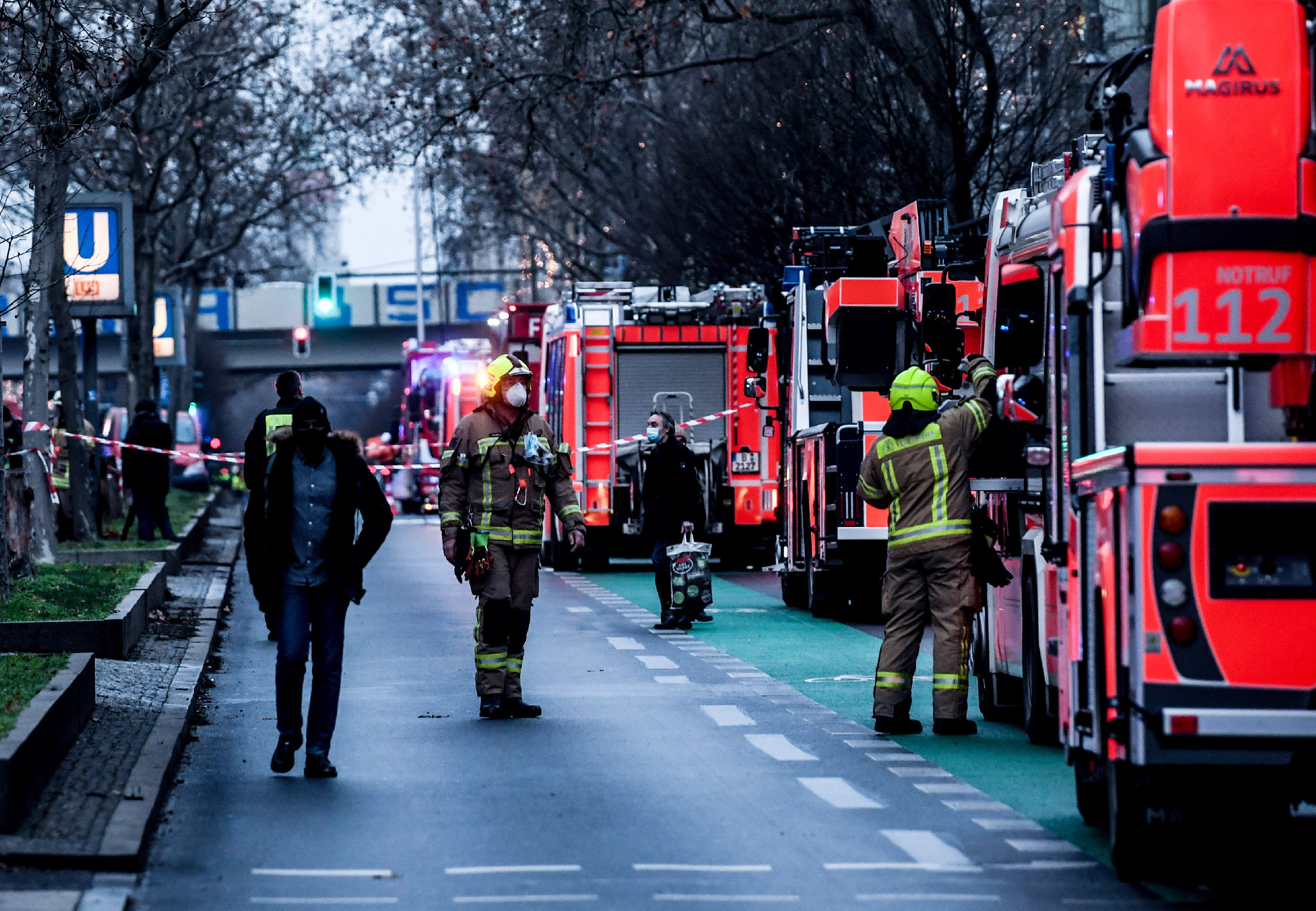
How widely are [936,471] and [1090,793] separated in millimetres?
2853

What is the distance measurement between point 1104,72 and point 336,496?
374 cm

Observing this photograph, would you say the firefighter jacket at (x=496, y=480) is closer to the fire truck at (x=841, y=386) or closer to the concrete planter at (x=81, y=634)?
A: the fire truck at (x=841, y=386)

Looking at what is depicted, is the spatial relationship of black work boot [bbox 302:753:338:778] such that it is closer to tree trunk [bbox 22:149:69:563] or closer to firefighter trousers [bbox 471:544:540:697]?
firefighter trousers [bbox 471:544:540:697]

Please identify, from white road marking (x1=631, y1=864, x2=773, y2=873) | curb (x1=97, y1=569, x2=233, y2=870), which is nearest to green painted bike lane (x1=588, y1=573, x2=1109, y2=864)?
white road marking (x1=631, y1=864, x2=773, y2=873)

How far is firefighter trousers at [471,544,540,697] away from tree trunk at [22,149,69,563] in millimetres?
6807

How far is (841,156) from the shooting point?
106 ft

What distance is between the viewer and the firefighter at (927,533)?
1138cm

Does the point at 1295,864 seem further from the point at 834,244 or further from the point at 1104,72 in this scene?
the point at 834,244

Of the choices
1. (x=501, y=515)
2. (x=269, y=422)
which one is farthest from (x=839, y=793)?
(x=269, y=422)

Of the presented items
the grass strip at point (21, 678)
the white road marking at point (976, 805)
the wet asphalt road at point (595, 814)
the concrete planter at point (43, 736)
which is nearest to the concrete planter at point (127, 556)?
the wet asphalt road at point (595, 814)

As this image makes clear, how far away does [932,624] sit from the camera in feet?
38.0

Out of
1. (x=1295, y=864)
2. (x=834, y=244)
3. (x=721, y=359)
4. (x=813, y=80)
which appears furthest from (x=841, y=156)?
(x=1295, y=864)

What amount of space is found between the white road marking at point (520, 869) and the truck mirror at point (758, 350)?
44.2 ft

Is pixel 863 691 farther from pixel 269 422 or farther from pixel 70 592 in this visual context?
pixel 70 592
